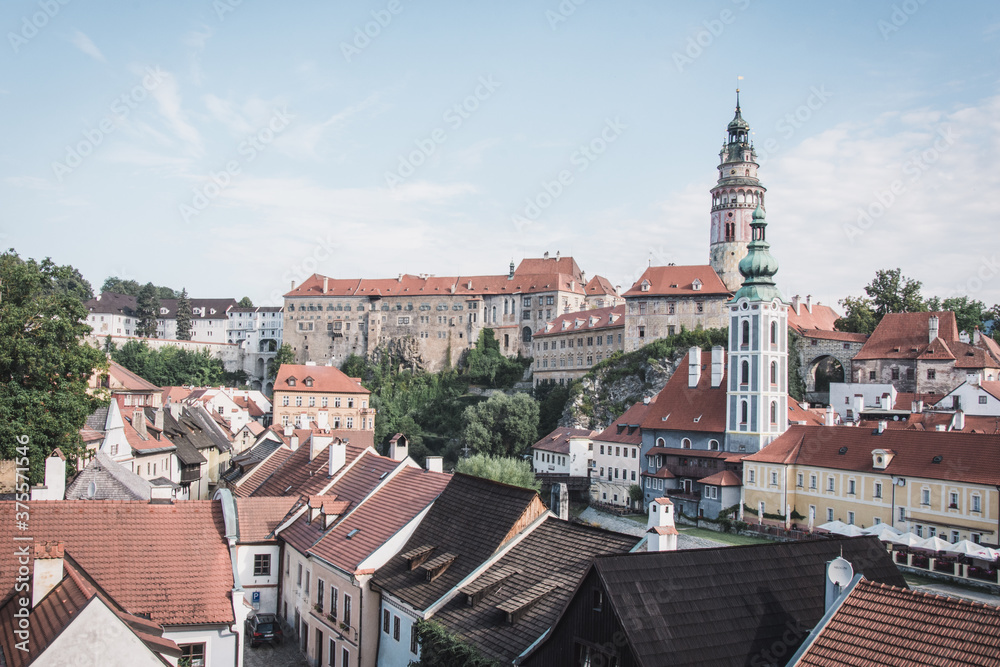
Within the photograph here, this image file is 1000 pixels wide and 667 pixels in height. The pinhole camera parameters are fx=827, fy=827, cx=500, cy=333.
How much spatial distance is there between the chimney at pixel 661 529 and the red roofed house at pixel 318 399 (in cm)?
6066

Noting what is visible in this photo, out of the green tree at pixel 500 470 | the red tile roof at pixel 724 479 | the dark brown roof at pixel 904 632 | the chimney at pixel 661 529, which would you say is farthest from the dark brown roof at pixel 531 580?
the red tile roof at pixel 724 479

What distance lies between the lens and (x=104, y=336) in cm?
11481

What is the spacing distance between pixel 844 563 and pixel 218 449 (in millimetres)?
43611

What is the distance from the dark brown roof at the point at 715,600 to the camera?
36.7 feet

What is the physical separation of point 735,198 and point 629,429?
119ft

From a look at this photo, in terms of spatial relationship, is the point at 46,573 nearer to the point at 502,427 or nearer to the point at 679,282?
the point at 502,427

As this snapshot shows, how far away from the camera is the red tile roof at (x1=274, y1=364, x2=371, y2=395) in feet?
244

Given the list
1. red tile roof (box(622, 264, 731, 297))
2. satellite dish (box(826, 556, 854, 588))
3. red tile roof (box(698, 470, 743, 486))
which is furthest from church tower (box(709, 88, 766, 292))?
satellite dish (box(826, 556, 854, 588))

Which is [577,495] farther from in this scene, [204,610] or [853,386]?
[204,610]

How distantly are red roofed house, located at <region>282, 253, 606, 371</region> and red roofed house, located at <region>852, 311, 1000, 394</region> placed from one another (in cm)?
4154

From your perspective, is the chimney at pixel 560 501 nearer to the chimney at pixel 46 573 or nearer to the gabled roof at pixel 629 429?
the chimney at pixel 46 573

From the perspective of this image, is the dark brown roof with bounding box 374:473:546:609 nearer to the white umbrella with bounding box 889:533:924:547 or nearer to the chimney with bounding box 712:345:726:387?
the white umbrella with bounding box 889:533:924:547

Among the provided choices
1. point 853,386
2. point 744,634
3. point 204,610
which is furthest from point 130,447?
point 853,386

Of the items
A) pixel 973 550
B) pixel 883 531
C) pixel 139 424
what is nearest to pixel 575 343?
pixel 883 531
